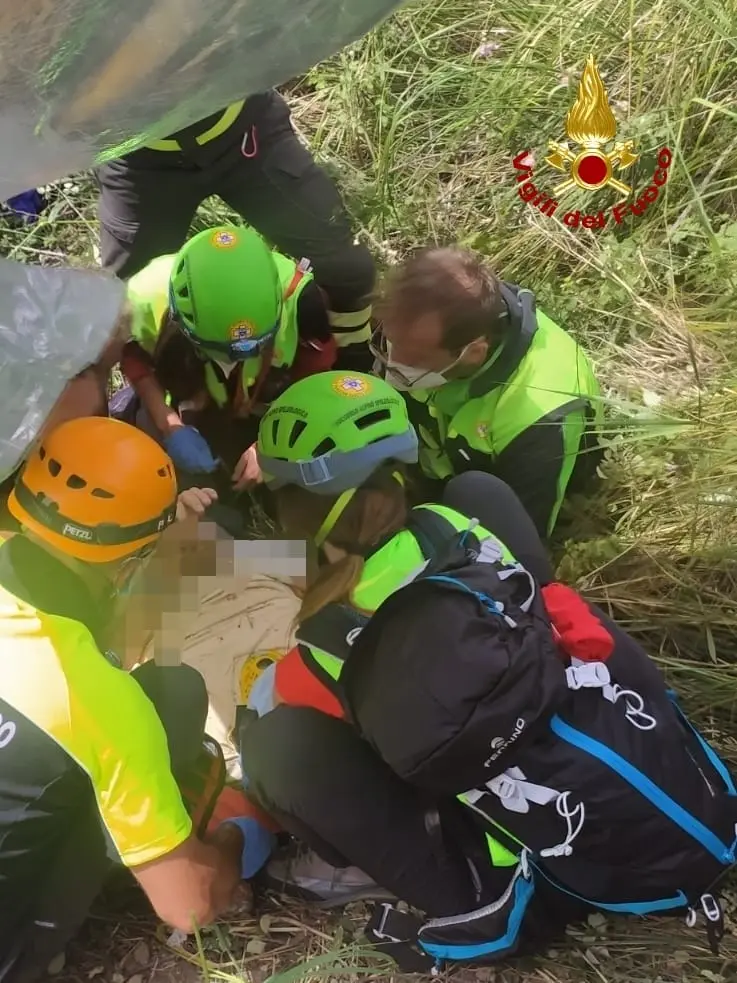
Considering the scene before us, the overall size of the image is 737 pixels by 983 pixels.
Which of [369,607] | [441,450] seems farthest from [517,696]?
[441,450]

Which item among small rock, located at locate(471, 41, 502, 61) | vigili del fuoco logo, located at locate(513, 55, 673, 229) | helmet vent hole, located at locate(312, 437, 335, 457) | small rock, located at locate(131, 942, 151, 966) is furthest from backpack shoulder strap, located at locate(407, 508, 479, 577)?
small rock, located at locate(471, 41, 502, 61)

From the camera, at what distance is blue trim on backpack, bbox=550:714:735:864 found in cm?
156

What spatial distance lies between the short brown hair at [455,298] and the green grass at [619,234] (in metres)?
0.37

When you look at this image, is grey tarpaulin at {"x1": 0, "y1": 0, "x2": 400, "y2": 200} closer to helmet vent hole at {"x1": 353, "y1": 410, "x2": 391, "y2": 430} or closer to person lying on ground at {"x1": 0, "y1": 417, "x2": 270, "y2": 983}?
person lying on ground at {"x1": 0, "y1": 417, "x2": 270, "y2": 983}

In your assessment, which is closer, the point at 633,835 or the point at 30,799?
the point at 30,799

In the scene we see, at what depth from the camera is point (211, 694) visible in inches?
94.3

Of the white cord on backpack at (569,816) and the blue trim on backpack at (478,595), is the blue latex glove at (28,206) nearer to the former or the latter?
the blue trim on backpack at (478,595)

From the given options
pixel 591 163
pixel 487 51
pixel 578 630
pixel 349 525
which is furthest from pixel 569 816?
pixel 487 51

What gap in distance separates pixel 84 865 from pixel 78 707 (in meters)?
0.51

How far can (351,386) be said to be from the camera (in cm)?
195

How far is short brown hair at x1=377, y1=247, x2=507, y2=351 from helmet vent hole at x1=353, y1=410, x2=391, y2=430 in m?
0.34

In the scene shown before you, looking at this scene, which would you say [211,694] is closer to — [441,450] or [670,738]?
[441,450]

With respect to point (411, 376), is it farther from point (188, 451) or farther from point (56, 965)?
point (56, 965)

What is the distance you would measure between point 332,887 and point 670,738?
848 mm
